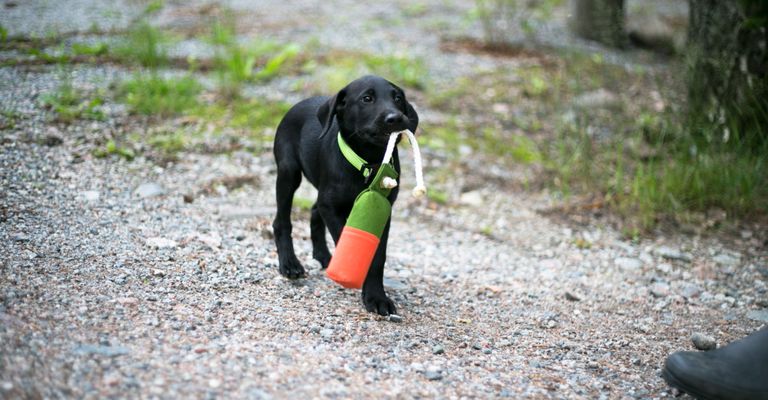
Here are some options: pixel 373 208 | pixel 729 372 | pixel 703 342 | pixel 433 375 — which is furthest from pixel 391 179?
pixel 703 342

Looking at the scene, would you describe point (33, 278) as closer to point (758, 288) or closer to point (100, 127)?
point (100, 127)

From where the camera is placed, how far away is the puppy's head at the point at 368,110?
133 inches

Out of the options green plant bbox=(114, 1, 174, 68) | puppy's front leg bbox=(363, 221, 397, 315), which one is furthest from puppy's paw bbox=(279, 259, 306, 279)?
green plant bbox=(114, 1, 174, 68)

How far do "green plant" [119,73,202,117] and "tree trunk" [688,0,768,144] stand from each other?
4.26m

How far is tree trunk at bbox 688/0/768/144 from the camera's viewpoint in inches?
212

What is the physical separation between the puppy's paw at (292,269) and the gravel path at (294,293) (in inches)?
2.4

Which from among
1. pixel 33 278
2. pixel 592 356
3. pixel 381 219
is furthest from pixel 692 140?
pixel 33 278

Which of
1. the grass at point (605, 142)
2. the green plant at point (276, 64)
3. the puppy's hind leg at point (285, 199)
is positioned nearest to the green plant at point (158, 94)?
the green plant at point (276, 64)

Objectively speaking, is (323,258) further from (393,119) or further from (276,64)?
(276,64)

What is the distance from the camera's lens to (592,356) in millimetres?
3322

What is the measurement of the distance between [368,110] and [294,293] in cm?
101

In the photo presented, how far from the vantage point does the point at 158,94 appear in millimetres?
6281

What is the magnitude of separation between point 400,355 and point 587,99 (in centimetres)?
495

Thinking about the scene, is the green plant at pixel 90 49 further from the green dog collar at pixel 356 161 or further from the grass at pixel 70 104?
the green dog collar at pixel 356 161
